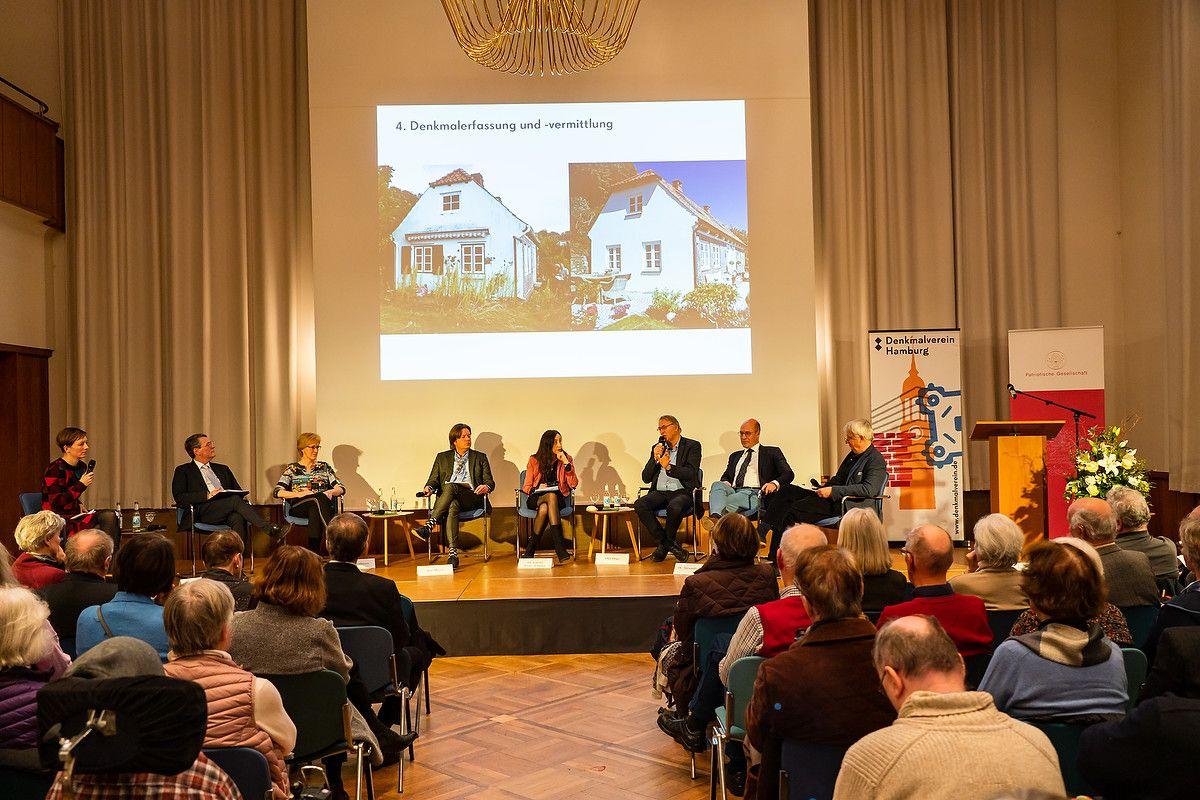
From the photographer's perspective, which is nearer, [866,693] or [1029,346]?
[866,693]

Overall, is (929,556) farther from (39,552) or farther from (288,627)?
(39,552)

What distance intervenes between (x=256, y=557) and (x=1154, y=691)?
25.3 feet

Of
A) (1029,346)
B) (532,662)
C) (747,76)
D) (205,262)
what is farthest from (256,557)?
(1029,346)

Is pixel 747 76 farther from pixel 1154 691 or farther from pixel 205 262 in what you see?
pixel 1154 691

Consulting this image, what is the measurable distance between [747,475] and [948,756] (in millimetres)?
6158

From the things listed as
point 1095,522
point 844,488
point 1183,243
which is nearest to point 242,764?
point 1095,522

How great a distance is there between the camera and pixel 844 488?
711 centimetres

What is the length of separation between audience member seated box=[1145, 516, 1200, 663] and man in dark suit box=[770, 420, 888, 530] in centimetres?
377

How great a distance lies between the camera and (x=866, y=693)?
2.46 meters

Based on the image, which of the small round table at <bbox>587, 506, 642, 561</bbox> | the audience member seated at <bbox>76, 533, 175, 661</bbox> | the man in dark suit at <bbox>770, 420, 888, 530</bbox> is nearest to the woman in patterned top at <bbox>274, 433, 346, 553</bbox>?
the small round table at <bbox>587, 506, 642, 561</bbox>

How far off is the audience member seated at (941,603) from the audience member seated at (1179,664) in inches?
27.0

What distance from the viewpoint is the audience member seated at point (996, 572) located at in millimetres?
3428

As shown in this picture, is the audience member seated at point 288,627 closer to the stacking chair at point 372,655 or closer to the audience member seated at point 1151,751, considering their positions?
the stacking chair at point 372,655

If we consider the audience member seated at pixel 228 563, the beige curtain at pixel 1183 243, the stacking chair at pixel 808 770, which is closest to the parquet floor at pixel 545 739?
the audience member seated at pixel 228 563
